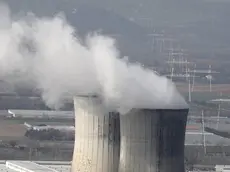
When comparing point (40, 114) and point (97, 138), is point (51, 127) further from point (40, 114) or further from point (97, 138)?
point (97, 138)

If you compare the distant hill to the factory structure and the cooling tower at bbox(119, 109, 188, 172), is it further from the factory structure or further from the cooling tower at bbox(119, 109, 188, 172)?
the cooling tower at bbox(119, 109, 188, 172)

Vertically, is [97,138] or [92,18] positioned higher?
[92,18]

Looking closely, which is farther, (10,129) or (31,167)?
(10,129)

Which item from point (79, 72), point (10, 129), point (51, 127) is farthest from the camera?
point (51, 127)

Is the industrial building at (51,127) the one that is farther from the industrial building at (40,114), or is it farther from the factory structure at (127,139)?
the factory structure at (127,139)

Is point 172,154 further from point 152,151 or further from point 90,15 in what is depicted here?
point 90,15

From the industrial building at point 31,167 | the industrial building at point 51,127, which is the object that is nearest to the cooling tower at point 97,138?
the industrial building at point 31,167

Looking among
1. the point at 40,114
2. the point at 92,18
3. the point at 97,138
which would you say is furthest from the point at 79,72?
the point at 92,18
